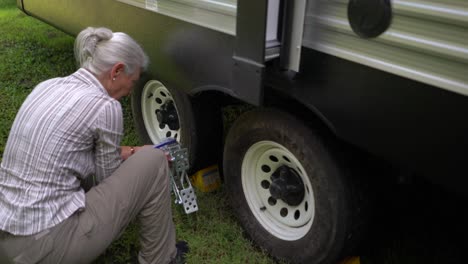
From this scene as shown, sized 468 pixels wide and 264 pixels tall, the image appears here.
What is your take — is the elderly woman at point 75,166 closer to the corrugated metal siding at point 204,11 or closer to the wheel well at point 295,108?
the corrugated metal siding at point 204,11

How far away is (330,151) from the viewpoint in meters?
1.96

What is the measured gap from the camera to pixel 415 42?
142 centimetres

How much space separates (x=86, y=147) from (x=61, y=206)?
267mm

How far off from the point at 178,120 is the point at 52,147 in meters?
1.33

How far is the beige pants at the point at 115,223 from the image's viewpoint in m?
1.86

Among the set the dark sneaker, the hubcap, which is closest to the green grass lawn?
the dark sneaker

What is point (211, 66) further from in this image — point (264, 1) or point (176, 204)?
point (176, 204)

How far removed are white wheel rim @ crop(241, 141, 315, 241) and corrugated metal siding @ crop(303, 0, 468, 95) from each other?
691 mm

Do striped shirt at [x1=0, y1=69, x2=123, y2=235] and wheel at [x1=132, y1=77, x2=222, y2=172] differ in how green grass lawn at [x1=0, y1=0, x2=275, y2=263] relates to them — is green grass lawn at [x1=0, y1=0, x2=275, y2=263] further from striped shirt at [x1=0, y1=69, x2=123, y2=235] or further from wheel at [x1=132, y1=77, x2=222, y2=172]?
striped shirt at [x1=0, y1=69, x2=123, y2=235]

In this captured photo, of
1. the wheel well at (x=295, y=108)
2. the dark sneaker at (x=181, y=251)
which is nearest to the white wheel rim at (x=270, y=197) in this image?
the wheel well at (x=295, y=108)

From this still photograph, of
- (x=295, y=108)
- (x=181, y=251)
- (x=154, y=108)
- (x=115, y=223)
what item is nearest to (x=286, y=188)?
(x=295, y=108)

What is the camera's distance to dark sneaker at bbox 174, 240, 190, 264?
7.74 feet

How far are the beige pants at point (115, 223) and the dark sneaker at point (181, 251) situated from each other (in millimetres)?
46

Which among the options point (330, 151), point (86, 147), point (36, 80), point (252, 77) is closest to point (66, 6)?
point (36, 80)
